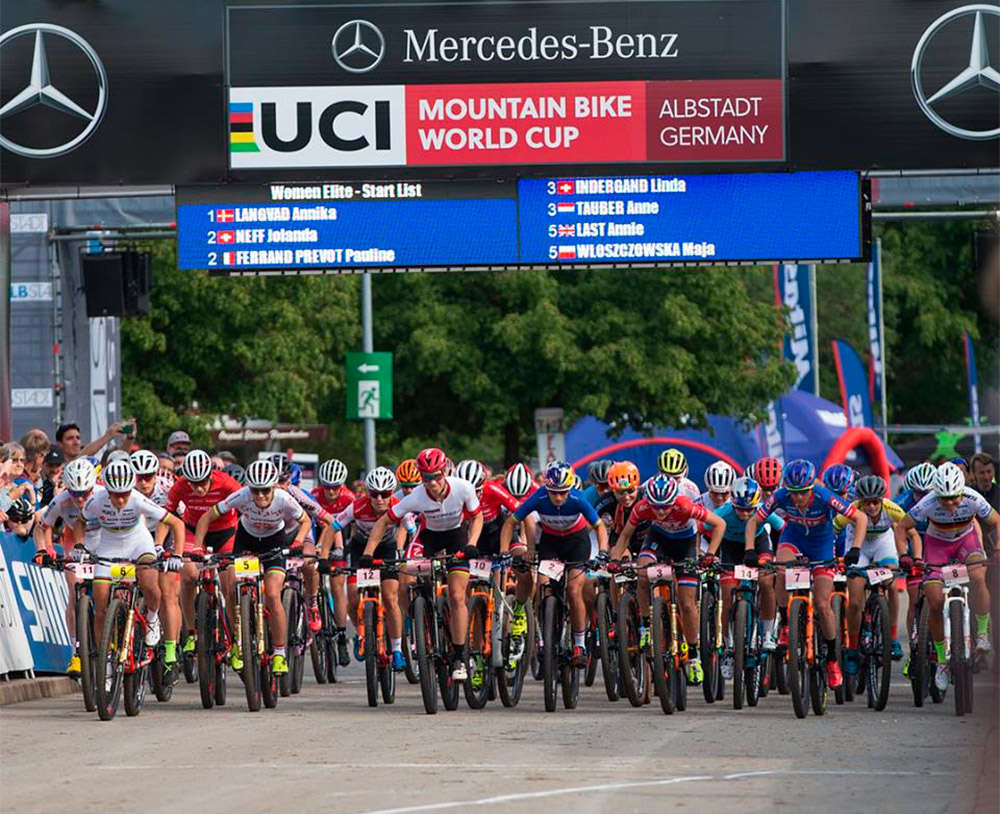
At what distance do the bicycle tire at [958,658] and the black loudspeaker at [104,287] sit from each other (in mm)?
10606

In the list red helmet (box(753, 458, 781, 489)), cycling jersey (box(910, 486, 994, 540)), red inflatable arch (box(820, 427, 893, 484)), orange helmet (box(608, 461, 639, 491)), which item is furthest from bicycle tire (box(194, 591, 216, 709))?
red inflatable arch (box(820, 427, 893, 484))

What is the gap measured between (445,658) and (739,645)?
2.02 metres

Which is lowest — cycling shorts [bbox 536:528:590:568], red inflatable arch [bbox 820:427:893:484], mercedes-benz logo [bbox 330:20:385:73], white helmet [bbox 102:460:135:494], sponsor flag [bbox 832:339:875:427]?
cycling shorts [bbox 536:528:590:568]

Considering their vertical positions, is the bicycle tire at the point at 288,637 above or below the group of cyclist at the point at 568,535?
below

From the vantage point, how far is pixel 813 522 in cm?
1644

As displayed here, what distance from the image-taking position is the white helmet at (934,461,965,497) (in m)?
16.0

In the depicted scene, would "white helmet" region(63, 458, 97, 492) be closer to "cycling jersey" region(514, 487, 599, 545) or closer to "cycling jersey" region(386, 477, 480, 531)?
"cycling jersey" region(386, 477, 480, 531)

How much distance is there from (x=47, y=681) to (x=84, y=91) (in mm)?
5517

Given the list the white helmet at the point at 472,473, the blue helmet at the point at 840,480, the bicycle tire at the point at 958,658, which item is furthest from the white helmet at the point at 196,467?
the bicycle tire at the point at 958,658

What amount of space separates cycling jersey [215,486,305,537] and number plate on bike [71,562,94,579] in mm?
1490

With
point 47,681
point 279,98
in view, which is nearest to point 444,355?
point 279,98

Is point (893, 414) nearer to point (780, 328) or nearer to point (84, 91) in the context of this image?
point (780, 328)

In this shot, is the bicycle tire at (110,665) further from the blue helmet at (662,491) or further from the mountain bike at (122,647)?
the blue helmet at (662,491)

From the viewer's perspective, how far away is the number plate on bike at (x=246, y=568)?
626 inches
